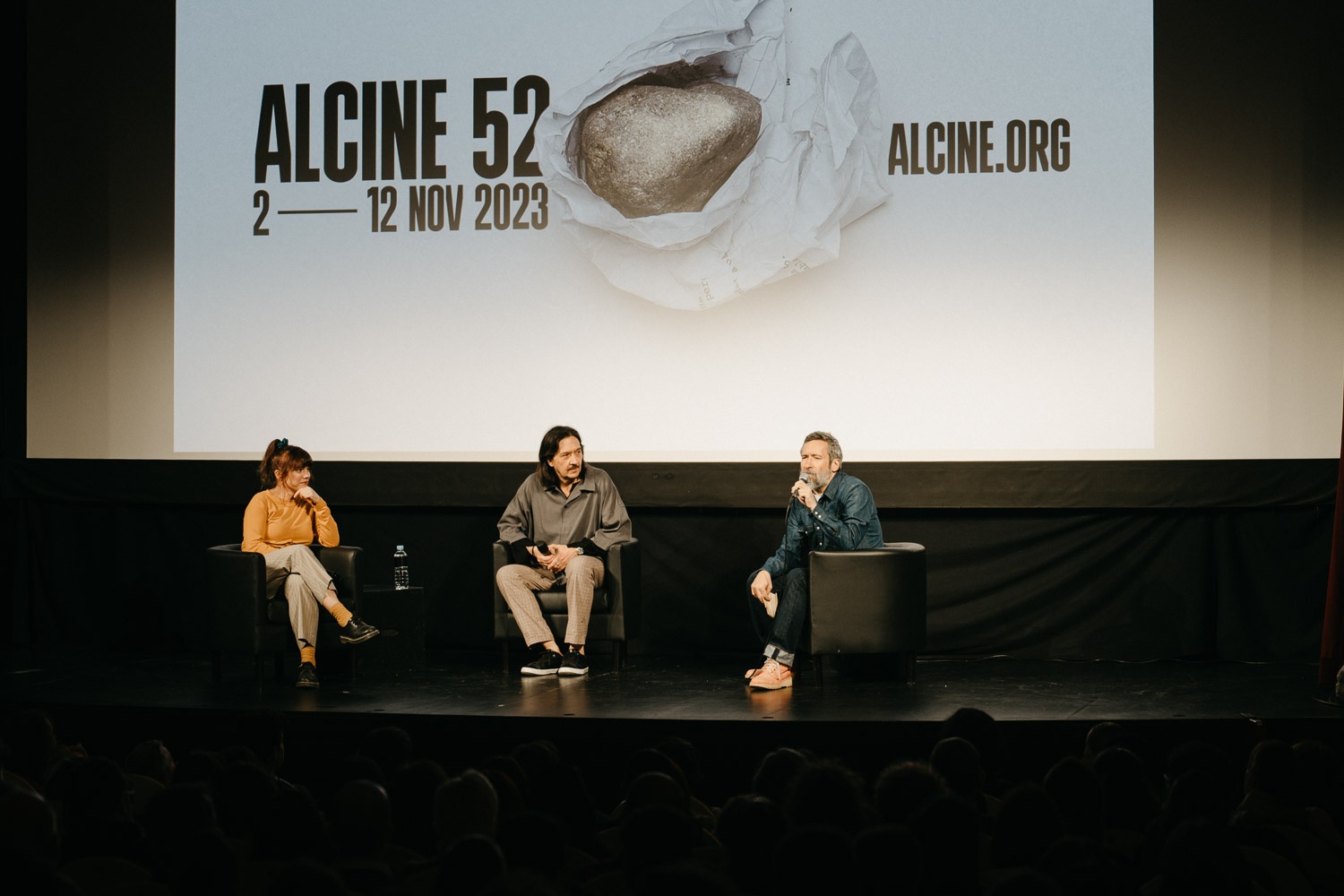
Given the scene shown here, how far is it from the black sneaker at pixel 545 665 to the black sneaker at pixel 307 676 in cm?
74

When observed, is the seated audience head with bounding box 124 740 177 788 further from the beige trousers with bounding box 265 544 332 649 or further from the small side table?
the small side table

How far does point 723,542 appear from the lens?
18.1 ft

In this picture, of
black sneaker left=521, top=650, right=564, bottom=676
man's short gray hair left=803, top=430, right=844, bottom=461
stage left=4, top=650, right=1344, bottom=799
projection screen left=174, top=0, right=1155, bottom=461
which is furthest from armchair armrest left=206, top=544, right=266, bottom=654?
man's short gray hair left=803, top=430, right=844, bottom=461

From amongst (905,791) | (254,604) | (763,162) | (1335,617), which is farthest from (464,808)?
(763,162)

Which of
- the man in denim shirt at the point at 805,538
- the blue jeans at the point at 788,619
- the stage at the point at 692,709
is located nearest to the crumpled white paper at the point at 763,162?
the man in denim shirt at the point at 805,538

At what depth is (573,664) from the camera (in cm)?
472

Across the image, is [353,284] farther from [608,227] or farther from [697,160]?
[697,160]

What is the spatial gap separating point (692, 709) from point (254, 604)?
64.5 inches

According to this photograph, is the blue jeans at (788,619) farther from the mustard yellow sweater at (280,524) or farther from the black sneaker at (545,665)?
the mustard yellow sweater at (280,524)

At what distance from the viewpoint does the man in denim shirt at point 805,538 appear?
14.8ft

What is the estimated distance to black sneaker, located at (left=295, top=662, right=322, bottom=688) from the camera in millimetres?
4512

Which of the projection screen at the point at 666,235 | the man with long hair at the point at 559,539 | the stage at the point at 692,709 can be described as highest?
the projection screen at the point at 666,235

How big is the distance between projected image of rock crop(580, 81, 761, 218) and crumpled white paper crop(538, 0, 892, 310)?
41 mm

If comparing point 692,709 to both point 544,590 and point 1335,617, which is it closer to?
point 544,590
